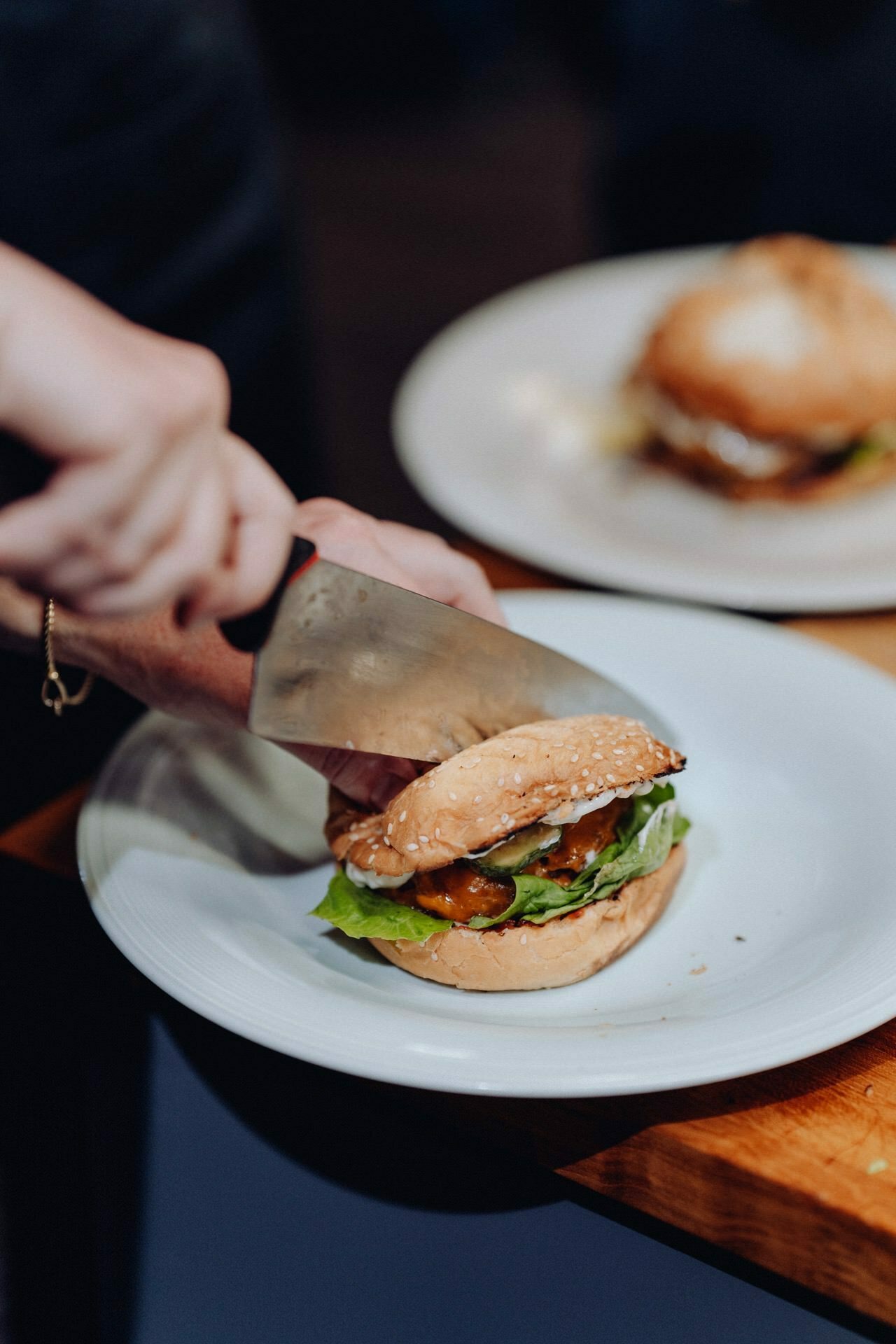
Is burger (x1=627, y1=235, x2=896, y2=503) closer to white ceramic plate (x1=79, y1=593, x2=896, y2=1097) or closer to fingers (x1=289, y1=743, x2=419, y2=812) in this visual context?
Answer: white ceramic plate (x1=79, y1=593, x2=896, y2=1097)

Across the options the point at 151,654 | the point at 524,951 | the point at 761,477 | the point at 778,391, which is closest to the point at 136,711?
the point at 151,654

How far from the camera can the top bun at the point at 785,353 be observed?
294cm

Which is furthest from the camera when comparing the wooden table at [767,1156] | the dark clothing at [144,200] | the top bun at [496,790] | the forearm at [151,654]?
the dark clothing at [144,200]

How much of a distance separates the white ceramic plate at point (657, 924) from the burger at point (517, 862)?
0.16ft

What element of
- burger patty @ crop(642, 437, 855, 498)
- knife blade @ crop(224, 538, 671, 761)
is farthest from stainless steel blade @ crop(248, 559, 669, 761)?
burger patty @ crop(642, 437, 855, 498)

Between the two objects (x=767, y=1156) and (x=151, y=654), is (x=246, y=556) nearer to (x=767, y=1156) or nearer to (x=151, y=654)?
(x=151, y=654)

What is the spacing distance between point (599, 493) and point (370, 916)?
5.27 feet

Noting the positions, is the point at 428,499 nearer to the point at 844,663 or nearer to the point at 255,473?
the point at 844,663

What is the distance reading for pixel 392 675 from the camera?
5.07 ft

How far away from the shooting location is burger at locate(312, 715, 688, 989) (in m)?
1.53

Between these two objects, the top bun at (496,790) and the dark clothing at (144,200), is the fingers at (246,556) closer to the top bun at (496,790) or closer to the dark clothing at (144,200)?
the top bun at (496,790)

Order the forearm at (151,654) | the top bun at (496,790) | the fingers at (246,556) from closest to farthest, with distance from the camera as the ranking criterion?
the fingers at (246,556)
the top bun at (496,790)
the forearm at (151,654)

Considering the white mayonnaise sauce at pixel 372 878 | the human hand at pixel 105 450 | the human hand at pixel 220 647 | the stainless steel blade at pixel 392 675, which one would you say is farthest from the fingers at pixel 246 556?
the white mayonnaise sauce at pixel 372 878

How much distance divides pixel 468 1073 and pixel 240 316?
103 inches
